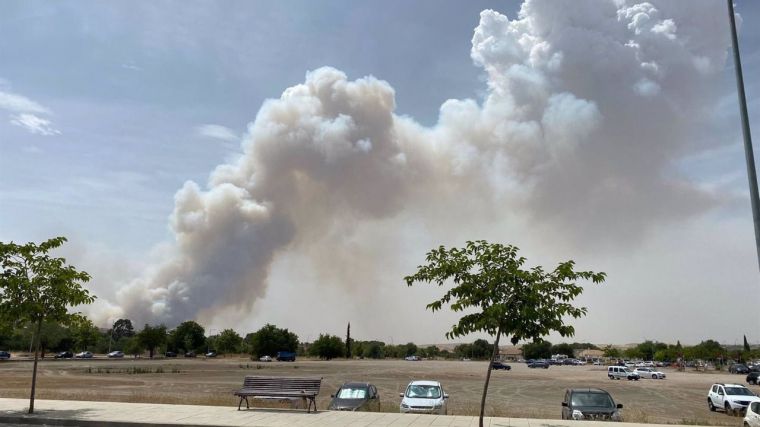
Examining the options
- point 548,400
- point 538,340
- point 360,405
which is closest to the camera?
point 538,340

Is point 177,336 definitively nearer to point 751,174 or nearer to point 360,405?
point 360,405

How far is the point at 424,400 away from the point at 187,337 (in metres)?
140

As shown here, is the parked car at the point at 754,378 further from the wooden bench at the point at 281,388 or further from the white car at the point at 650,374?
the wooden bench at the point at 281,388

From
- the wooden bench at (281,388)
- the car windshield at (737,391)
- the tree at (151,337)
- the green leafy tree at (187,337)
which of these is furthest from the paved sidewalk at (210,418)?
the green leafy tree at (187,337)

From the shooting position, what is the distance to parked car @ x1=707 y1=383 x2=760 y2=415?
2742 cm

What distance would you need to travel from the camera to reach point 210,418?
14711 millimetres

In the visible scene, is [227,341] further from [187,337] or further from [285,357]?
[285,357]

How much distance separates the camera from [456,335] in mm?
13602

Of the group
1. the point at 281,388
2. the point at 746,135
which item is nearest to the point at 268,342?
the point at 281,388

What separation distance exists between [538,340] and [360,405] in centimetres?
806

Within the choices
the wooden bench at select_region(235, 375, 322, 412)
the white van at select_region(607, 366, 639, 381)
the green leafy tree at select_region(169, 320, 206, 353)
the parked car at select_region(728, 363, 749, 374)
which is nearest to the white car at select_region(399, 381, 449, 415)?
the wooden bench at select_region(235, 375, 322, 412)

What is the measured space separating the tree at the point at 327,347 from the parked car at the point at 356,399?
445ft

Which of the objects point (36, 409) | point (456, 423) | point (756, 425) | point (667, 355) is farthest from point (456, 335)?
point (667, 355)

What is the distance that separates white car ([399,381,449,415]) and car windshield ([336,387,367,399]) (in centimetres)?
151
